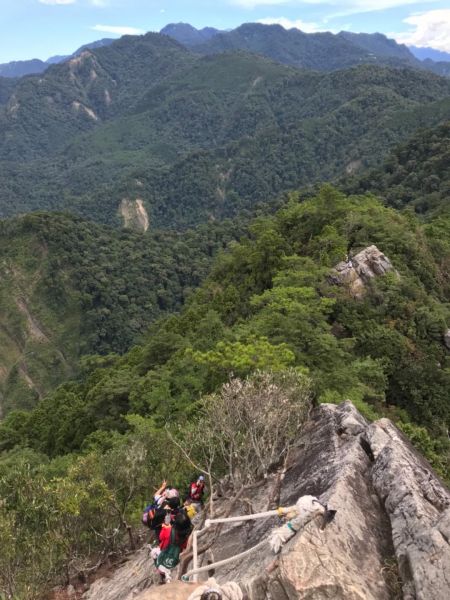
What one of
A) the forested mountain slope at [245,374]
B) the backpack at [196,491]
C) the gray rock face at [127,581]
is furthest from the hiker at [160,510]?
the backpack at [196,491]

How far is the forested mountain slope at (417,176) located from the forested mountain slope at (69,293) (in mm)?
43772

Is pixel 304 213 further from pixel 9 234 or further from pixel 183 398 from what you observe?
pixel 9 234

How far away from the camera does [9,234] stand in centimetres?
12100

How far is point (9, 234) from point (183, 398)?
358 feet

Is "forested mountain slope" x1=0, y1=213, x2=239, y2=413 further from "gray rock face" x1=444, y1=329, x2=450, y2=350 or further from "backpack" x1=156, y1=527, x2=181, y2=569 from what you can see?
"backpack" x1=156, y1=527, x2=181, y2=569

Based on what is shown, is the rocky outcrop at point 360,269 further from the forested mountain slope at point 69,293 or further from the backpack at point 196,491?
the forested mountain slope at point 69,293

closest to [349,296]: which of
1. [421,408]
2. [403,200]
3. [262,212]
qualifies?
[421,408]

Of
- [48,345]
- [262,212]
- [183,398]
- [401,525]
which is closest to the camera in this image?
[401,525]

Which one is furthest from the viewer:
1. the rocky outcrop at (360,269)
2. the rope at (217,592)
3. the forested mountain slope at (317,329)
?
the rocky outcrop at (360,269)

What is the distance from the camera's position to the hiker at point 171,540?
10.4 meters

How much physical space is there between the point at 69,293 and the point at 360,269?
297 ft

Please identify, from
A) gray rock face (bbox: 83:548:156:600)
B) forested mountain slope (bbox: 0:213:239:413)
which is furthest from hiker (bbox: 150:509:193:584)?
forested mountain slope (bbox: 0:213:239:413)

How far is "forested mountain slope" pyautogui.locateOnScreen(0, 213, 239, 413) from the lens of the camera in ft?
346

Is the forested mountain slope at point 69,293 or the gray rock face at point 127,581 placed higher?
the gray rock face at point 127,581
